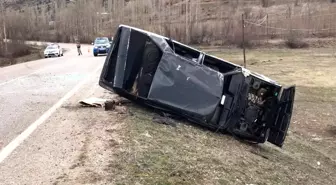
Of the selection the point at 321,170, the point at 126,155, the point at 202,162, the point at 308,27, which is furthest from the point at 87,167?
the point at 308,27

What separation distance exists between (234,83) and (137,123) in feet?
6.65

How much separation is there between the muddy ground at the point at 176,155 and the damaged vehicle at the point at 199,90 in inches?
12.0

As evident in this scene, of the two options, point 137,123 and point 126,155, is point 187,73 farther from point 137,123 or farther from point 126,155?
point 126,155

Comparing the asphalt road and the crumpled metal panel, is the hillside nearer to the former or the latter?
the asphalt road

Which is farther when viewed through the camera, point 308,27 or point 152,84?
point 308,27

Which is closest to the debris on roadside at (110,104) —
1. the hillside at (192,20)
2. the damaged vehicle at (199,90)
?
the damaged vehicle at (199,90)

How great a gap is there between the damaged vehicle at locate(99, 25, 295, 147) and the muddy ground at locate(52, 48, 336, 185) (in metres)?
0.31

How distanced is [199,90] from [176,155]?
85.5 inches

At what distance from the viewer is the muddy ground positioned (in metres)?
5.62

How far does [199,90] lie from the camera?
863 centimetres

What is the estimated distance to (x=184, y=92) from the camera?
8625 millimetres

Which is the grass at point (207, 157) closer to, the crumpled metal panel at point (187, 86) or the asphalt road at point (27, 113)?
the crumpled metal panel at point (187, 86)

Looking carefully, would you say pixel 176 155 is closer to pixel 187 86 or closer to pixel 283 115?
pixel 187 86

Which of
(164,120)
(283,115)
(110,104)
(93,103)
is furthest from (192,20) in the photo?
(164,120)
